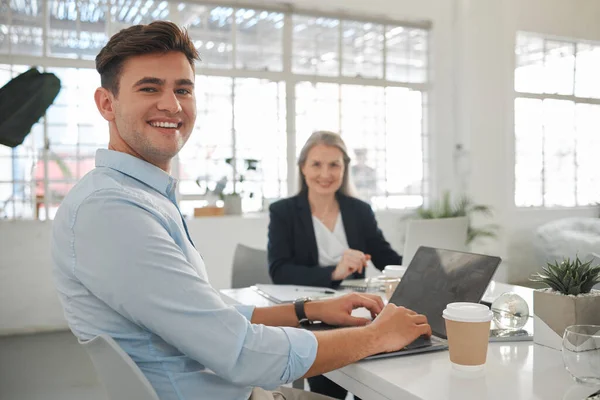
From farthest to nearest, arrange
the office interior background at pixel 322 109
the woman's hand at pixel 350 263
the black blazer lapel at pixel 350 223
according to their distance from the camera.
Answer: the office interior background at pixel 322 109
the black blazer lapel at pixel 350 223
the woman's hand at pixel 350 263

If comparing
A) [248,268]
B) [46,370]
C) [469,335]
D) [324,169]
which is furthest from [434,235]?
[46,370]

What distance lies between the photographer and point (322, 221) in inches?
109

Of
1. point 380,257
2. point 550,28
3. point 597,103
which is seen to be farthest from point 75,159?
point 550,28

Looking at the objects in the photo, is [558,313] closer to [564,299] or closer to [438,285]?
[564,299]

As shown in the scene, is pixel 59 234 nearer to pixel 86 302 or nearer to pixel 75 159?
pixel 86 302

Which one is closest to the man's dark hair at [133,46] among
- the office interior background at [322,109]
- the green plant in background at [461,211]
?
the office interior background at [322,109]

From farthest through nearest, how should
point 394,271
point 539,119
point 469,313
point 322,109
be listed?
point 539,119 < point 322,109 < point 394,271 < point 469,313

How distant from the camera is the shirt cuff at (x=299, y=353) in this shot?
1.05 m

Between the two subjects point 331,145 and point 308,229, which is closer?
point 308,229

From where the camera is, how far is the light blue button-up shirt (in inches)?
38.6

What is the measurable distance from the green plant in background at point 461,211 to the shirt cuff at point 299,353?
189 inches

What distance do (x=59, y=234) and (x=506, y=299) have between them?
1.02m

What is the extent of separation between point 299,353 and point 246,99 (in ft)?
15.9

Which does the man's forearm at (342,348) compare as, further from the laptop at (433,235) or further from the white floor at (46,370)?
the white floor at (46,370)
